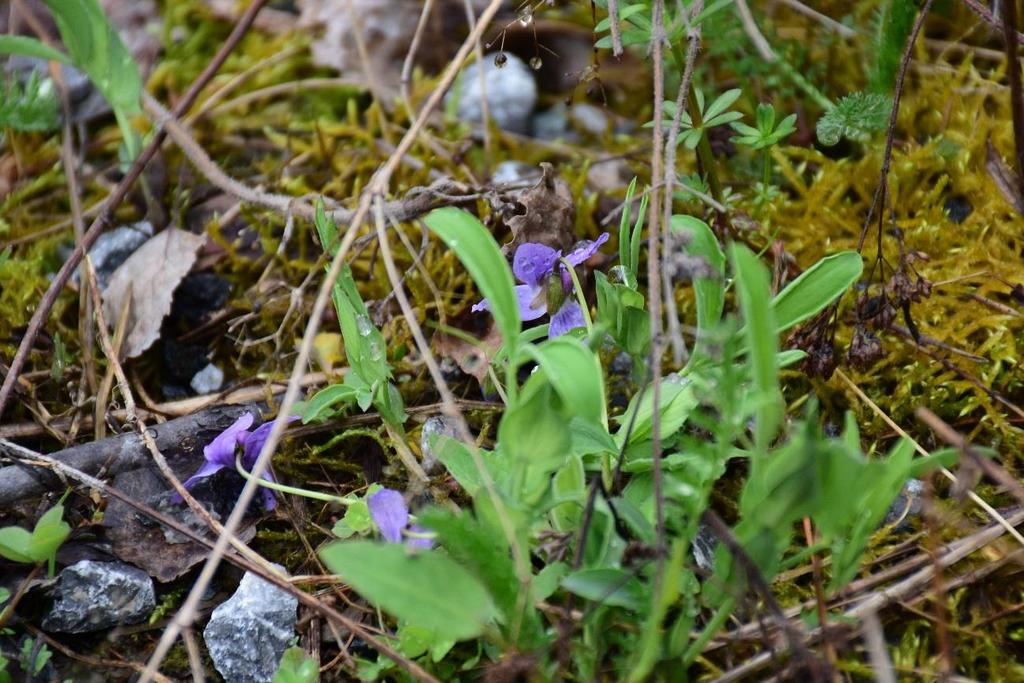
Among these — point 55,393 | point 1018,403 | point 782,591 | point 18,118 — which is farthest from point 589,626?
point 18,118

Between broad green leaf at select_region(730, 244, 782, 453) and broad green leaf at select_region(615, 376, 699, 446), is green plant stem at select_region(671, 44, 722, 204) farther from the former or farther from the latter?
broad green leaf at select_region(730, 244, 782, 453)

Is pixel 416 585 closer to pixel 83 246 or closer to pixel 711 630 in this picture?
pixel 711 630

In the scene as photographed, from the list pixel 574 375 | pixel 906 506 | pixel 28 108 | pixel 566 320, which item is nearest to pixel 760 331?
pixel 574 375

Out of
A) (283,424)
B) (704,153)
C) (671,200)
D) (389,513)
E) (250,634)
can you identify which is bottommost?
(250,634)

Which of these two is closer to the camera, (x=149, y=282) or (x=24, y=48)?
(x=24, y=48)

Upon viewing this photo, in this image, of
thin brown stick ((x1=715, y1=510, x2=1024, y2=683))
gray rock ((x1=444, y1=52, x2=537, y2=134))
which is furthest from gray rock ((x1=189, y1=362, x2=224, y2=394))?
thin brown stick ((x1=715, y1=510, x2=1024, y2=683))

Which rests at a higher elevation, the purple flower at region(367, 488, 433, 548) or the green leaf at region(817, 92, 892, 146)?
the green leaf at region(817, 92, 892, 146)

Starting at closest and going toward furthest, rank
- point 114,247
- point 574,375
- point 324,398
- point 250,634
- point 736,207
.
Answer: point 574,375, point 250,634, point 324,398, point 736,207, point 114,247
